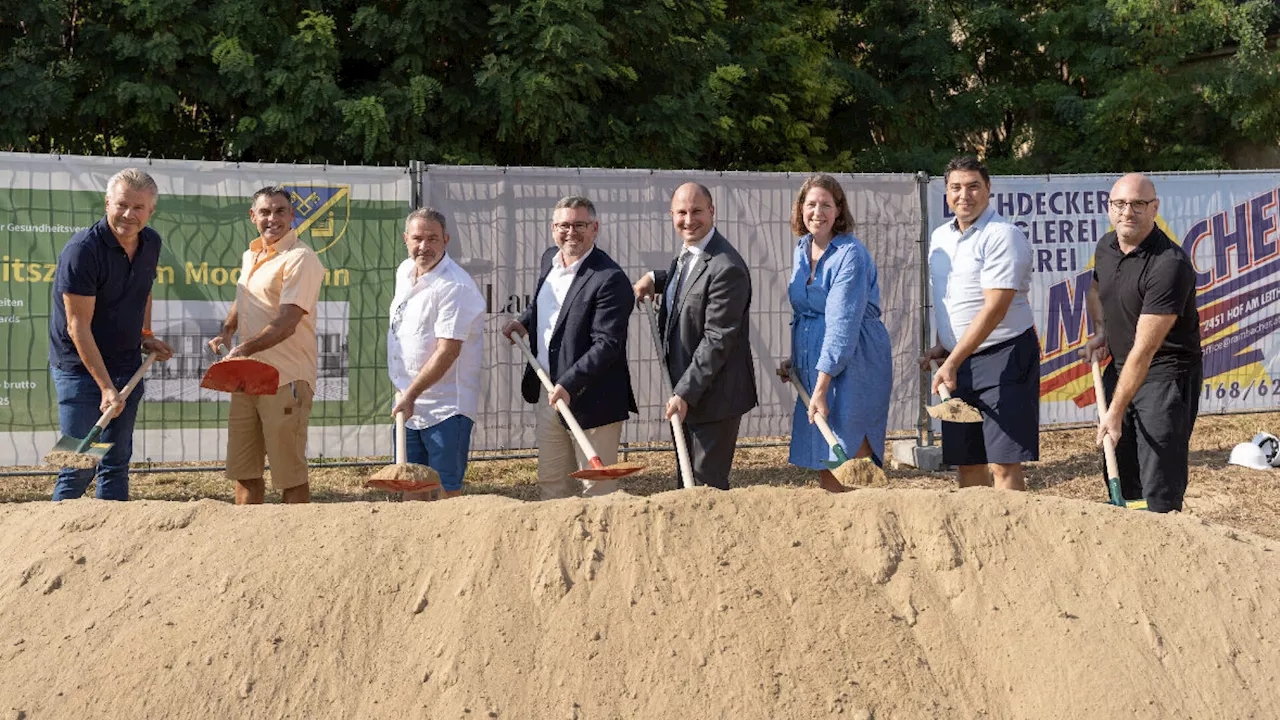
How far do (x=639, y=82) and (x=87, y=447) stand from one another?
1048cm

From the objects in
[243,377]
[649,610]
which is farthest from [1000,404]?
[243,377]

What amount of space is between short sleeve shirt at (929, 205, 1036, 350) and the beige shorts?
9.21 ft

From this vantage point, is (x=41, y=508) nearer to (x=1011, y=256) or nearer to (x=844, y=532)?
(x=844, y=532)

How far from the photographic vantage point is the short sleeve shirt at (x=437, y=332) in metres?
4.96

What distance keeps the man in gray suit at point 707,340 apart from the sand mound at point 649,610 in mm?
927

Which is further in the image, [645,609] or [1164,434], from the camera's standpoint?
[1164,434]

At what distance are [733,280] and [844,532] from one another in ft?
4.48

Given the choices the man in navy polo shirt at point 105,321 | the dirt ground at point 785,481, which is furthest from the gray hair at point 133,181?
the dirt ground at point 785,481

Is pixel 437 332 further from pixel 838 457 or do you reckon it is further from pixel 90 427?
pixel 838 457

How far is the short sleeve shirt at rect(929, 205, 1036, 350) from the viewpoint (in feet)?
15.2

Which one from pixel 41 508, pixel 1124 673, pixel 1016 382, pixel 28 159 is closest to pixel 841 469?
pixel 1016 382

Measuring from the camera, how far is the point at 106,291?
15.9ft

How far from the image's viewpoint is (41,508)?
411 centimetres

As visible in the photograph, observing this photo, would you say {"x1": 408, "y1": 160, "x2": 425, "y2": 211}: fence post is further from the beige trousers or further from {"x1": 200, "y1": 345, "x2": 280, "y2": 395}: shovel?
the beige trousers
